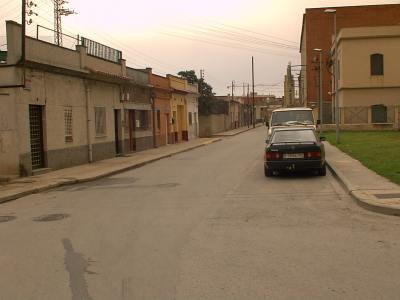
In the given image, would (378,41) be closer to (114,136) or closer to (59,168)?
(114,136)

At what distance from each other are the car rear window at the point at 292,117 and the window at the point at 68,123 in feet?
27.7

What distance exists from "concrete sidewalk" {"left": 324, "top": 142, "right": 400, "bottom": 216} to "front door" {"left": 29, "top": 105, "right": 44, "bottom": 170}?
10111 millimetres

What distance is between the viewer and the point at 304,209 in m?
10.7

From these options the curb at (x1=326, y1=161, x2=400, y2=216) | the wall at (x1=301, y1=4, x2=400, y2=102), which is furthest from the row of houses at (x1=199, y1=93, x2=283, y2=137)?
the curb at (x1=326, y1=161, x2=400, y2=216)

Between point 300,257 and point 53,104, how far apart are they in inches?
630

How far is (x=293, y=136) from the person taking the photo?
16797mm

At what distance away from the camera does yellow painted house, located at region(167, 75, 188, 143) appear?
4319 cm

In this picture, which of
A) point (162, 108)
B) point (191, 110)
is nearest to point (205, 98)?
point (191, 110)

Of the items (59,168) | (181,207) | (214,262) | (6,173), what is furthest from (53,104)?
(214,262)

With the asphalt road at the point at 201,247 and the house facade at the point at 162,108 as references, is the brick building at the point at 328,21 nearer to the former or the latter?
the house facade at the point at 162,108

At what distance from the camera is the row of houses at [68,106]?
18.3m

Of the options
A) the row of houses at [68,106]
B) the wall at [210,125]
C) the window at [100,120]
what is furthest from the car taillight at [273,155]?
the wall at [210,125]

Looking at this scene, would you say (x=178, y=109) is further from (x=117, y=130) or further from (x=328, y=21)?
(x=328, y=21)

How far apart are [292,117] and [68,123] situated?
30.8ft
